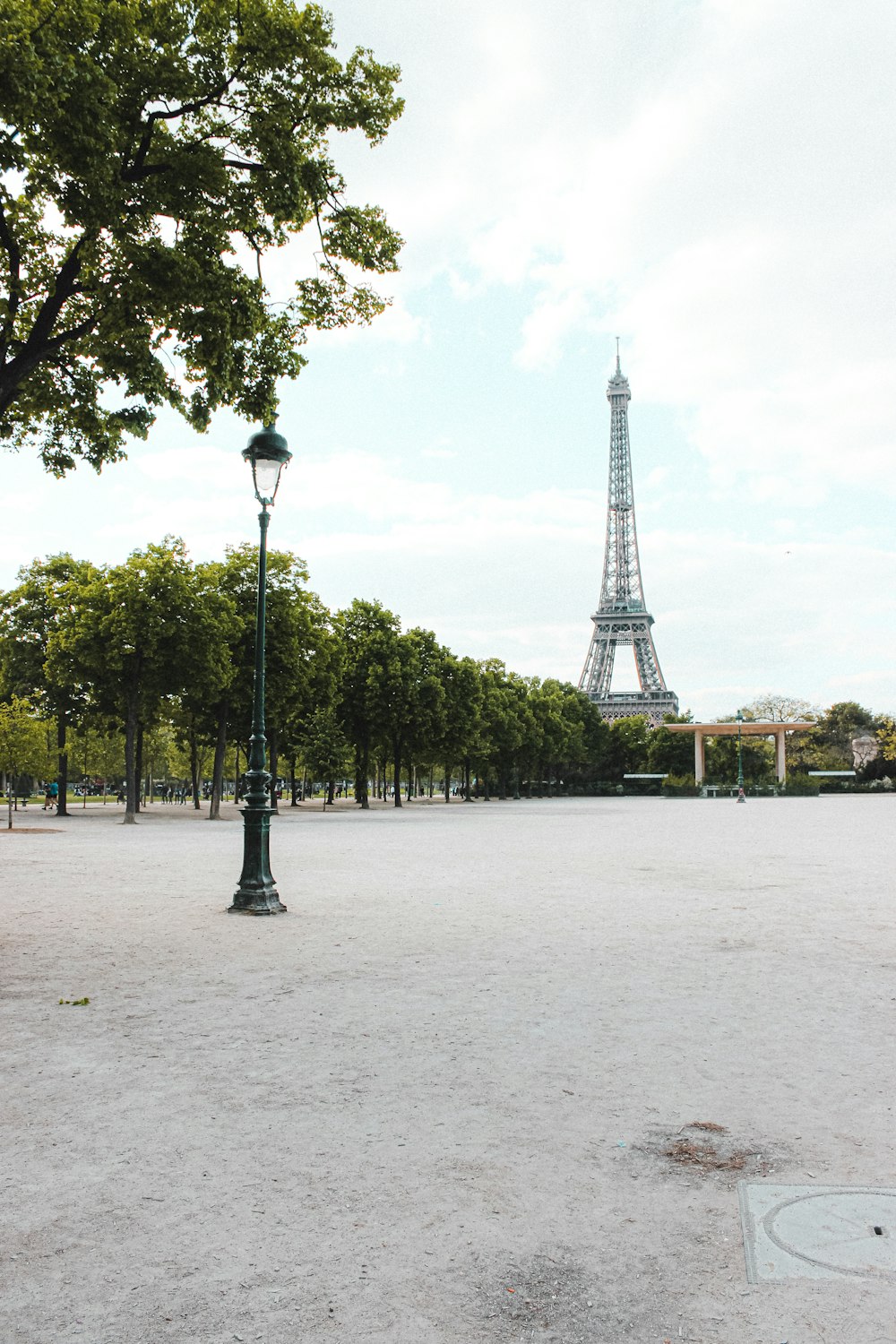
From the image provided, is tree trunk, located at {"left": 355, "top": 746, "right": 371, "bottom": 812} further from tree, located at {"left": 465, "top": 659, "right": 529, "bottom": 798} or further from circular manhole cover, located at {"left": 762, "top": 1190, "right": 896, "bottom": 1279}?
circular manhole cover, located at {"left": 762, "top": 1190, "right": 896, "bottom": 1279}

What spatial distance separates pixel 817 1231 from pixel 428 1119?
195 cm

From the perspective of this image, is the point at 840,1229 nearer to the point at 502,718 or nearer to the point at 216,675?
the point at 216,675

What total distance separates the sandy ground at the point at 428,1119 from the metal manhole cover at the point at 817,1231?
2.9 inches

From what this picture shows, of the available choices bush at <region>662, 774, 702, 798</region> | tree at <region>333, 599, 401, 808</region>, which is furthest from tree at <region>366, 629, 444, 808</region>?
bush at <region>662, 774, 702, 798</region>

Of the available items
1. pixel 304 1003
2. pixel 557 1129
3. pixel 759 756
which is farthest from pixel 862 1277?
pixel 759 756

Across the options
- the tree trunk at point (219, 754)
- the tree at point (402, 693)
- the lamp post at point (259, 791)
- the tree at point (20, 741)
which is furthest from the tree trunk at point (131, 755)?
the lamp post at point (259, 791)

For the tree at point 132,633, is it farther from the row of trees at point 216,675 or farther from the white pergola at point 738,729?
the white pergola at point 738,729

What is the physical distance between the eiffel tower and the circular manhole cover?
108175 mm

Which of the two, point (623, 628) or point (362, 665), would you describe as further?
point (623, 628)

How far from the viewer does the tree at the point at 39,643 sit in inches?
1705

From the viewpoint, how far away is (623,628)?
11381cm

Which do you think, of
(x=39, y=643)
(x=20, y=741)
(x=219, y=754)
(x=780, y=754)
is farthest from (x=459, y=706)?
(x=780, y=754)

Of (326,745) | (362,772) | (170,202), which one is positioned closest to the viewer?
(170,202)

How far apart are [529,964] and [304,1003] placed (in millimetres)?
2369
